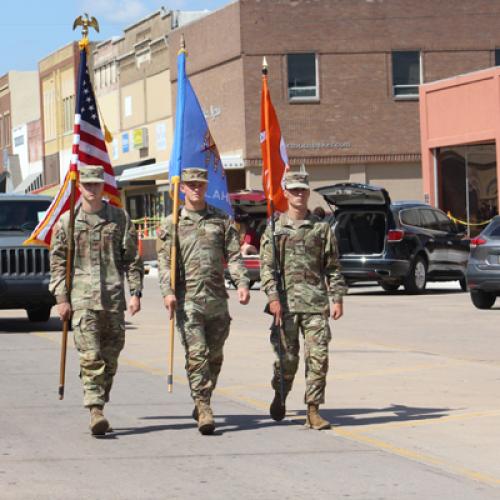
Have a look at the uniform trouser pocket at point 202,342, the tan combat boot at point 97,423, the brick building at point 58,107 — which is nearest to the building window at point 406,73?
the brick building at point 58,107

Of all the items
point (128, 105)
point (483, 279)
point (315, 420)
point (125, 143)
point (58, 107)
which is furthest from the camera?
point (58, 107)

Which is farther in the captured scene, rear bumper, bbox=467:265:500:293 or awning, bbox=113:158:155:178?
awning, bbox=113:158:155:178

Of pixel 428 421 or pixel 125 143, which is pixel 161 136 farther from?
pixel 428 421

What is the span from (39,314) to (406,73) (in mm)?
33205

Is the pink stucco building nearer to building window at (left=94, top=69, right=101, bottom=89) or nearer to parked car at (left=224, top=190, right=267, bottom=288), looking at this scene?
parked car at (left=224, top=190, right=267, bottom=288)

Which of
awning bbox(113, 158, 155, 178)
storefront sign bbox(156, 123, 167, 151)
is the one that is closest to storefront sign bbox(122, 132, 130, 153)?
awning bbox(113, 158, 155, 178)

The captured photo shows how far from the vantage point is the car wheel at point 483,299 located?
2268 centimetres

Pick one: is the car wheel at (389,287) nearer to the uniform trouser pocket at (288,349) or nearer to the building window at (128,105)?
the uniform trouser pocket at (288,349)

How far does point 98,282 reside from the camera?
9938mm

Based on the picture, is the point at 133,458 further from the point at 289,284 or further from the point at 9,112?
the point at 9,112

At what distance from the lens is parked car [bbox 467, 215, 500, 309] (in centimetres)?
2192

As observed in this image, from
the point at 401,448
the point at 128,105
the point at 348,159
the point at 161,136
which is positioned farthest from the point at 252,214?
the point at 128,105

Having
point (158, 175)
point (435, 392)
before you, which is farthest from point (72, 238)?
point (158, 175)

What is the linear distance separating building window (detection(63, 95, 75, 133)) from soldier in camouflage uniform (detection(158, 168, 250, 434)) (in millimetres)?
65795
